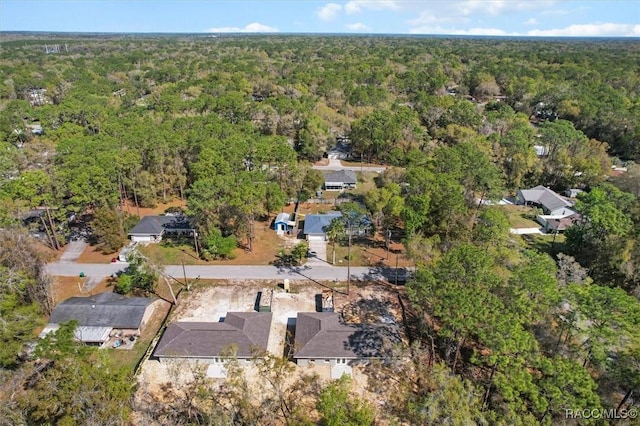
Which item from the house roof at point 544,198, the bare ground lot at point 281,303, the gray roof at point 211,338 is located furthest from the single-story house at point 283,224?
the house roof at point 544,198

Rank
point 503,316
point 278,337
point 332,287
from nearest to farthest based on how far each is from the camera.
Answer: point 503,316 < point 278,337 < point 332,287

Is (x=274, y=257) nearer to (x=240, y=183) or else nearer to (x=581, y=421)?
(x=240, y=183)

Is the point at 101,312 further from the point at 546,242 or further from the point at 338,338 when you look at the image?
the point at 546,242

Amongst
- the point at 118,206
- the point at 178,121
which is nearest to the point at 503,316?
the point at 118,206

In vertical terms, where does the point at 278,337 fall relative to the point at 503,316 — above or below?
below

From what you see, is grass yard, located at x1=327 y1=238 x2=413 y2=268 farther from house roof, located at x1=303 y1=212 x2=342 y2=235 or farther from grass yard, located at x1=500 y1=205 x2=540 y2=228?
grass yard, located at x1=500 y1=205 x2=540 y2=228

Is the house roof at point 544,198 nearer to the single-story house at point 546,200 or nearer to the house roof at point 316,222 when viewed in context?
the single-story house at point 546,200
